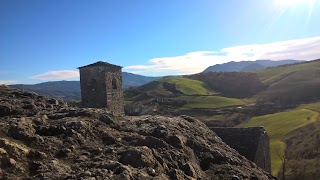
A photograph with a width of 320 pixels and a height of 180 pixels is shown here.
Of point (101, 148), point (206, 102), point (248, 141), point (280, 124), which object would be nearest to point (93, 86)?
point (248, 141)

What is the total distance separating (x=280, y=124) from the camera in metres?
67.2

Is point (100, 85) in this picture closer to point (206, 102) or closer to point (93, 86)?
point (93, 86)

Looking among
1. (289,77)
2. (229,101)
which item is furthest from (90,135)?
(289,77)

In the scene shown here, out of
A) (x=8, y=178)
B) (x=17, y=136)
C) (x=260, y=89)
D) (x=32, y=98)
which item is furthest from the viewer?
(x=260, y=89)

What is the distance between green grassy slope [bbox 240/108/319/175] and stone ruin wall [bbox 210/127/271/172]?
23.0 m

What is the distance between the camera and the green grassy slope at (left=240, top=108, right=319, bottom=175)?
5007cm

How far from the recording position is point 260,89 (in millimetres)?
126812

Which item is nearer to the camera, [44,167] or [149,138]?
[44,167]

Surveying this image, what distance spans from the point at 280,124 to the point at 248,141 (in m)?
50.9

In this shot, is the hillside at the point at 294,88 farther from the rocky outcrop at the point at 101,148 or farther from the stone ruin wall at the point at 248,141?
the rocky outcrop at the point at 101,148

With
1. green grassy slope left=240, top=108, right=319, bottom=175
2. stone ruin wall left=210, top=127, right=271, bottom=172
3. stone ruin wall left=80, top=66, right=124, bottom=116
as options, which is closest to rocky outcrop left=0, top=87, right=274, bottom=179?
stone ruin wall left=210, top=127, right=271, bottom=172

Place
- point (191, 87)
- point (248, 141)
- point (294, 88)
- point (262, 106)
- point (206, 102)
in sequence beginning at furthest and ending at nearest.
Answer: point (191, 87) < point (294, 88) < point (206, 102) < point (262, 106) < point (248, 141)

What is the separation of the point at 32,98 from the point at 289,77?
127577 millimetres

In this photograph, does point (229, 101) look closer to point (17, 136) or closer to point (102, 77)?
point (102, 77)
